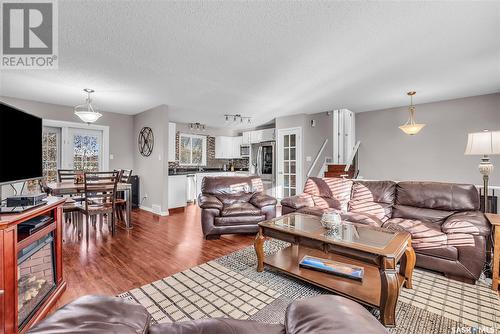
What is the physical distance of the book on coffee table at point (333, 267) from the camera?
1975 millimetres

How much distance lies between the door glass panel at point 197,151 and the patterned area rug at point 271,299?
524 centimetres

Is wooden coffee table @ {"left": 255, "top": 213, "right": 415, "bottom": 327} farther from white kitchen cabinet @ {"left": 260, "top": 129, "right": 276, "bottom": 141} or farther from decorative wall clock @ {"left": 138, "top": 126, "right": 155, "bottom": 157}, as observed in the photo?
white kitchen cabinet @ {"left": 260, "top": 129, "right": 276, "bottom": 141}

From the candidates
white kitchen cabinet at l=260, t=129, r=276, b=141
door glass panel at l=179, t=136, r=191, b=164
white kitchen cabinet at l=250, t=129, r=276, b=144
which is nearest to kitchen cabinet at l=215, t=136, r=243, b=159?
white kitchen cabinet at l=250, t=129, r=276, b=144

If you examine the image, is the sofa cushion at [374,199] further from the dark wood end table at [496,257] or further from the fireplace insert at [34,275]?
the fireplace insert at [34,275]

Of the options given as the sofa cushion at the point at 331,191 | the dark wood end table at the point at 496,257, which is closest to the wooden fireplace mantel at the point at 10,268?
the sofa cushion at the point at 331,191

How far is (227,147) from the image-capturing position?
7719mm

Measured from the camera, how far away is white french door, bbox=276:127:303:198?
5.89m

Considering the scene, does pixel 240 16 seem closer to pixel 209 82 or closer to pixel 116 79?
pixel 209 82

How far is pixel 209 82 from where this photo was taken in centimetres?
354

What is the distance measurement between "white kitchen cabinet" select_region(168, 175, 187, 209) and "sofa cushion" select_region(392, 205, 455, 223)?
4382mm

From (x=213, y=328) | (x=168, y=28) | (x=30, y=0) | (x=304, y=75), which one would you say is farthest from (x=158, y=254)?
(x=304, y=75)

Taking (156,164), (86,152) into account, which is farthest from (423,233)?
(86,152)

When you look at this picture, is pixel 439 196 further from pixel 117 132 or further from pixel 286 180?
pixel 117 132

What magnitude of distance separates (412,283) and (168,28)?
11.0 ft
